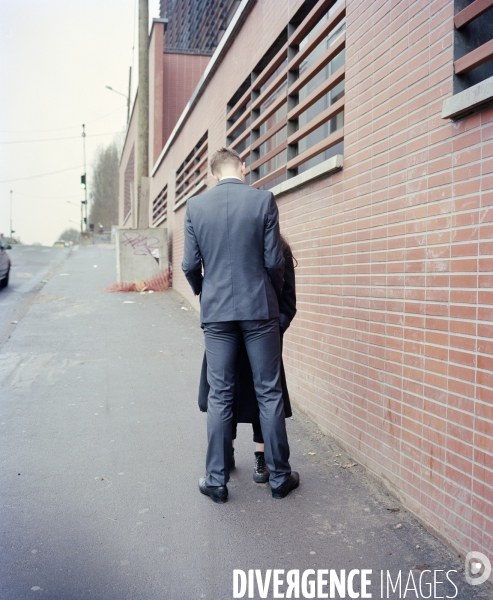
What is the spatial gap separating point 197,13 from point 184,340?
864 inches

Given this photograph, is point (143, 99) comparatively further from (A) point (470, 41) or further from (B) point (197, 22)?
(A) point (470, 41)

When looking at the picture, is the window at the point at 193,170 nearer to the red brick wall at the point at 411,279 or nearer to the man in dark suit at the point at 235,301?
the red brick wall at the point at 411,279

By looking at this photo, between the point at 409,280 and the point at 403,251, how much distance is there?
19 centimetres

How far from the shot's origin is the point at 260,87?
718 centimetres

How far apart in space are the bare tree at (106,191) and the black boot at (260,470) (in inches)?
3450

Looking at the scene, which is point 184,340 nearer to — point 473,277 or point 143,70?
point 473,277

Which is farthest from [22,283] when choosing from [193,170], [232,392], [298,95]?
[232,392]

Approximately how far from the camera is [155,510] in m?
3.25

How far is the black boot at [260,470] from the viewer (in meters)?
3.66

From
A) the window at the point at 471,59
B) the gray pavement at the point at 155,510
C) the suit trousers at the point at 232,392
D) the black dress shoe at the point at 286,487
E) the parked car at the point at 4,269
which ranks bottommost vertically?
the gray pavement at the point at 155,510

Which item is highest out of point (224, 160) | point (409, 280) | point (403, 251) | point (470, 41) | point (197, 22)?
point (197, 22)

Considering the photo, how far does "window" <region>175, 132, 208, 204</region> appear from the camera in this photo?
10984 mm

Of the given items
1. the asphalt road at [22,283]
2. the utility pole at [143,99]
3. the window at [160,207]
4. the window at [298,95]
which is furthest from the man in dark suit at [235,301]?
the utility pole at [143,99]

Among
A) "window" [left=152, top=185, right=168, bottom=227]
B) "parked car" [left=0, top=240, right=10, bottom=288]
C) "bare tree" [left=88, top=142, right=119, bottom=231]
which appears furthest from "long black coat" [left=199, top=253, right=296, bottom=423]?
"bare tree" [left=88, top=142, right=119, bottom=231]
